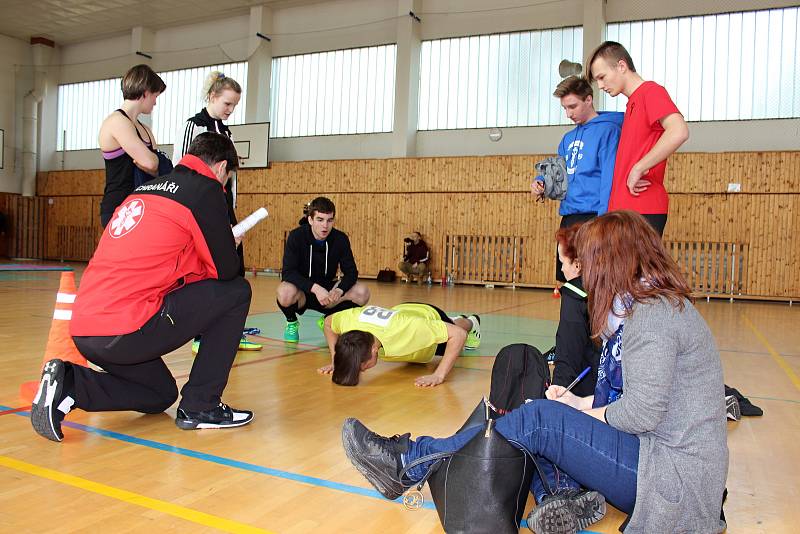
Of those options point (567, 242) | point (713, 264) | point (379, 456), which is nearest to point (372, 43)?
point (713, 264)

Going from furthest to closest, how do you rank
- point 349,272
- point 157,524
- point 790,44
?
point 790,44
point 349,272
point 157,524

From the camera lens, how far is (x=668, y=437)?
1592 millimetres

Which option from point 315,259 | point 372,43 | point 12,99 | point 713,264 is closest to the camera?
point 315,259

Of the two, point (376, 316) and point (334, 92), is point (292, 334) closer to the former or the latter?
point (376, 316)

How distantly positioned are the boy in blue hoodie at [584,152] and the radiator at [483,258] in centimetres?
1071

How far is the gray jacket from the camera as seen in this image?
5.10 ft

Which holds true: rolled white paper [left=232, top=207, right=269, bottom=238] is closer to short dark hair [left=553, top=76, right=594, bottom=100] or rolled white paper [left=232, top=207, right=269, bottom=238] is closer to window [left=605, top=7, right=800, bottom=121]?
short dark hair [left=553, top=76, right=594, bottom=100]

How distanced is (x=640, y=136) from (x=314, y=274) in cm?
286

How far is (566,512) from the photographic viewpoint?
1726 millimetres

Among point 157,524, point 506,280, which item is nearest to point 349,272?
point 157,524

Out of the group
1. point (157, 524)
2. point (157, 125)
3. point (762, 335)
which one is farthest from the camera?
point (157, 125)

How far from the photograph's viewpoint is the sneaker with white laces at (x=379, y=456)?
1862 mm

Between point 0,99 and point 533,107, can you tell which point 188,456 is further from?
point 0,99

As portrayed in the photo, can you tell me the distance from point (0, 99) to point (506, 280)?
15.7 metres
